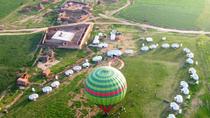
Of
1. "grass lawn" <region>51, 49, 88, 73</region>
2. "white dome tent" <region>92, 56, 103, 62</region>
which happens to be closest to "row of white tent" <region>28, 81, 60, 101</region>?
"grass lawn" <region>51, 49, 88, 73</region>

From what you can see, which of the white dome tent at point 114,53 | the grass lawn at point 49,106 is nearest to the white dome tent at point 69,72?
the grass lawn at point 49,106

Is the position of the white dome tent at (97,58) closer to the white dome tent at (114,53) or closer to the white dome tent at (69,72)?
the white dome tent at (114,53)

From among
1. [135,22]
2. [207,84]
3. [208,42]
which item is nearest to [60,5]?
[135,22]

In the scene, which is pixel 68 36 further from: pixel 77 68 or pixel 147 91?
pixel 147 91

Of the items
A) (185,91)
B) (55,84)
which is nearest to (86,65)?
(55,84)

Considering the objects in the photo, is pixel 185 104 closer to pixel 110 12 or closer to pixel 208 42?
pixel 208 42

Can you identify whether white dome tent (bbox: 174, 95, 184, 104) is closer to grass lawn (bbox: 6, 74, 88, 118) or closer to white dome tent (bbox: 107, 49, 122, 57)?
grass lawn (bbox: 6, 74, 88, 118)
